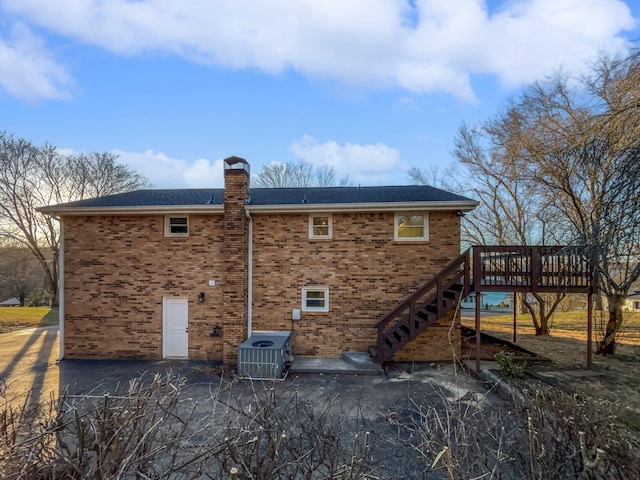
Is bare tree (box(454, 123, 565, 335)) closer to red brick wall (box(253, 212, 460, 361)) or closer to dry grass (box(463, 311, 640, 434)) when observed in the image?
dry grass (box(463, 311, 640, 434))

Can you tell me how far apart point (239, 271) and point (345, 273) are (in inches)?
125

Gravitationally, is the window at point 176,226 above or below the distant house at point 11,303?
above

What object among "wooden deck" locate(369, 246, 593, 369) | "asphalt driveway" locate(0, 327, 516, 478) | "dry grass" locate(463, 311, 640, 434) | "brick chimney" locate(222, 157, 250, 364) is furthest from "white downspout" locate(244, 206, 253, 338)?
"dry grass" locate(463, 311, 640, 434)

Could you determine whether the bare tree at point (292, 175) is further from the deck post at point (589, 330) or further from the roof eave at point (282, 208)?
the deck post at point (589, 330)

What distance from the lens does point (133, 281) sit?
10188 millimetres

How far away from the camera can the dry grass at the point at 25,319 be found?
16.1 m

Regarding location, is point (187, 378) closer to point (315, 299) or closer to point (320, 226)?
point (315, 299)

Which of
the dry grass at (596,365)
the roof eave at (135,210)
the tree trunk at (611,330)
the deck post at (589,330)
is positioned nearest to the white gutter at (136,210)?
the roof eave at (135,210)

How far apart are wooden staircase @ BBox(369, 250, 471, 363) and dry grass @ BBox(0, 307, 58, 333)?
17.6 metres

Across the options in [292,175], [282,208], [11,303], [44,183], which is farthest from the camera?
[11,303]

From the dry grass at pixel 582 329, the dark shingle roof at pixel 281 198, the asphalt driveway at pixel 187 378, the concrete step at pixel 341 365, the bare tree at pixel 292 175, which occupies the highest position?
the bare tree at pixel 292 175

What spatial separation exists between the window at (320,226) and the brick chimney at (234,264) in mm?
2018

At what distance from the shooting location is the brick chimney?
946cm

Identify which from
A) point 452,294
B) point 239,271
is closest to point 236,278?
point 239,271
